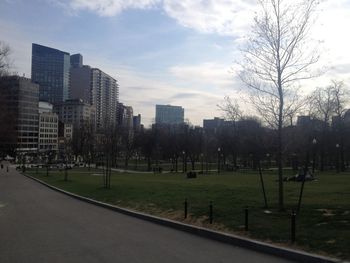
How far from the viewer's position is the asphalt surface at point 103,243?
10070 mm

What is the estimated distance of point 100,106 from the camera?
185375mm

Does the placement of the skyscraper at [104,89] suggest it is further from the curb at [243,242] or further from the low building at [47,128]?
the curb at [243,242]

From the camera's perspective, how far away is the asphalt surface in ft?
33.0

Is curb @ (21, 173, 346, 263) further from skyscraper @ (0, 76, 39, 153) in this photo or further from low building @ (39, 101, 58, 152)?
low building @ (39, 101, 58, 152)

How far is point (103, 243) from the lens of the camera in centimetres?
1191

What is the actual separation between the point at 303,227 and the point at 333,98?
62111 mm

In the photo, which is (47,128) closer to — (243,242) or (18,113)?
(18,113)

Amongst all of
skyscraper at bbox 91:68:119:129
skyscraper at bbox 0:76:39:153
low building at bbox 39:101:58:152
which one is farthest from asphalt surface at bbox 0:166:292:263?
low building at bbox 39:101:58:152

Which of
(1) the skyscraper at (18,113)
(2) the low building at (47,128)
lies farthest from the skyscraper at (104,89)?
(1) the skyscraper at (18,113)

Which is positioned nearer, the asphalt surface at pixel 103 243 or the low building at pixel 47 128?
the asphalt surface at pixel 103 243

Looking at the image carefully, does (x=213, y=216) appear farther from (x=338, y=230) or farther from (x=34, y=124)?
(x=34, y=124)

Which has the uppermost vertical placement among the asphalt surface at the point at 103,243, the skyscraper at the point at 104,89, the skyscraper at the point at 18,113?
the skyscraper at the point at 104,89

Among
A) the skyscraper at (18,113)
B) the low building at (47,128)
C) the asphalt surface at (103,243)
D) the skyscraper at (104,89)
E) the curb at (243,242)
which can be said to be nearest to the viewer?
the curb at (243,242)

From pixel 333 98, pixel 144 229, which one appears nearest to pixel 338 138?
pixel 333 98
